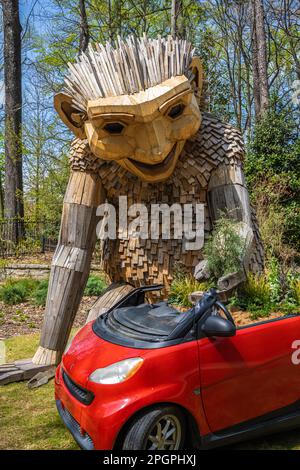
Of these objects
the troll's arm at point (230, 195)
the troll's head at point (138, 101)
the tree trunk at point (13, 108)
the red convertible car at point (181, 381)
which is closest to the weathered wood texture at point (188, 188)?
the troll's arm at point (230, 195)

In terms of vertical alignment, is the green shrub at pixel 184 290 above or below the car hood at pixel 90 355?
above

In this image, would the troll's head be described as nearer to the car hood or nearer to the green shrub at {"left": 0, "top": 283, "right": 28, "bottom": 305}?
the car hood

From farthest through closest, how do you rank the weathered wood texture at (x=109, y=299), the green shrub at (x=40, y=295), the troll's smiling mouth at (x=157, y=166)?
the green shrub at (x=40, y=295)
the weathered wood texture at (x=109, y=299)
the troll's smiling mouth at (x=157, y=166)

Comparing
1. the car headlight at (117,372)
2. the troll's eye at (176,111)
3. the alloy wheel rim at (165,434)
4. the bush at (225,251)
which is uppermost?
the troll's eye at (176,111)

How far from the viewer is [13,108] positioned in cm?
1211

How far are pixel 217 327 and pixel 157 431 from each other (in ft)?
1.83

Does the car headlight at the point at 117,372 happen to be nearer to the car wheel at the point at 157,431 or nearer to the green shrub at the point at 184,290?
the car wheel at the point at 157,431

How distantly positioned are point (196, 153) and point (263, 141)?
7.32 meters

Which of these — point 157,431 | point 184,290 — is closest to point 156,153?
point 184,290

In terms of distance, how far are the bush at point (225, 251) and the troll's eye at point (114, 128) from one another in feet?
2.91

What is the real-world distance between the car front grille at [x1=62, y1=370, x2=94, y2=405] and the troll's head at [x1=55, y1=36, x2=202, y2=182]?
4.60 ft

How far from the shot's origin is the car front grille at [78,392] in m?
2.09
